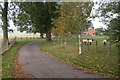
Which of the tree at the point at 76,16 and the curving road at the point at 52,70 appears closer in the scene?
the curving road at the point at 52,70

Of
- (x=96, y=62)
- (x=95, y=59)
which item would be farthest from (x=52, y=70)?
(x=95, y=59)

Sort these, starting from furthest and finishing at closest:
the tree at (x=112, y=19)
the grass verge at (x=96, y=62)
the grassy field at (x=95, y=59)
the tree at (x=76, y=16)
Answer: the tree at (x=76, y=16)
the grassy field at (x=95, y=59)
the grass verge at (x=96, y=62)
the tree at (x=112, y=19)

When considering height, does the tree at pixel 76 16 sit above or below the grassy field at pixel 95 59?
above

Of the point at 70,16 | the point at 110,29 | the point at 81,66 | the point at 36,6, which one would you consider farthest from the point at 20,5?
the point at 110,29

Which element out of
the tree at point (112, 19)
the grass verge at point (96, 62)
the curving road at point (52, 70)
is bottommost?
the curving road at point (52, 70)

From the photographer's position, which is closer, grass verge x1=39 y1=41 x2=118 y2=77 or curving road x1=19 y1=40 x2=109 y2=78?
curving road x1=19 y1=40 x2=109 y2=78

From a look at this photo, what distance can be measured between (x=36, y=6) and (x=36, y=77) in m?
22.8

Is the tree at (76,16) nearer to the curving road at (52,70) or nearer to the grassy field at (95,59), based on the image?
the grassy field at (95,59)

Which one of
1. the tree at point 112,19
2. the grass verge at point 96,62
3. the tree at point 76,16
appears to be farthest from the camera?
the tree at point 76,16

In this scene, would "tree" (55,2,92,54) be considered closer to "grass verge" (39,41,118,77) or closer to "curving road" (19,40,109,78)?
"grass verge" (39,41,118,77)

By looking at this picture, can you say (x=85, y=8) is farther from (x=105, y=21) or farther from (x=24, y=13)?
(x=24, y=13)

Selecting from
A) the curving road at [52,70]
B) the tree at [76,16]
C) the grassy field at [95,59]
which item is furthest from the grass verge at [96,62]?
the tree at [76,16]

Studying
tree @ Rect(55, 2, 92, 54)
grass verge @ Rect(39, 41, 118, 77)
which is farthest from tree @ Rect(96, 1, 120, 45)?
tree @ Rect(55, 2, 92, 54)

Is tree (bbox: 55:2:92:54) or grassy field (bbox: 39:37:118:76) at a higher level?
tree (bbox: 55:2:92:54)
